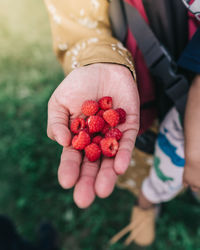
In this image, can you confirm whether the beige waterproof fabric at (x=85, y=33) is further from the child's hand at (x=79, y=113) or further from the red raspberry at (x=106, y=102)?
the red raspberry at (x=106, y=102)

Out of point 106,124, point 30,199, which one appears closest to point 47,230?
point 30,199

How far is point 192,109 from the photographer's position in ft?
5.00

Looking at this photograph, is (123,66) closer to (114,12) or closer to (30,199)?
(114,12)

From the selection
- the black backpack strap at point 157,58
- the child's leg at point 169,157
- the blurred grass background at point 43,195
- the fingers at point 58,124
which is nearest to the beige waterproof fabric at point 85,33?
the black backpack strap at point 157,58

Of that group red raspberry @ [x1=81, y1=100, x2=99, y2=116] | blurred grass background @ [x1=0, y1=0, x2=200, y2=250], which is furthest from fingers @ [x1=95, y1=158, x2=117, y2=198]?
blurred grass background @ [x1=0, y1=0, x2=200, y2=250]

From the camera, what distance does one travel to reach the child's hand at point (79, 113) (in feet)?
4.03

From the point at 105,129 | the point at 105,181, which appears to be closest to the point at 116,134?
the point at 105,129

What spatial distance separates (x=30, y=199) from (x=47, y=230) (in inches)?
18.4

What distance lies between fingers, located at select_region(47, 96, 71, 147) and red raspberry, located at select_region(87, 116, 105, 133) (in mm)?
157

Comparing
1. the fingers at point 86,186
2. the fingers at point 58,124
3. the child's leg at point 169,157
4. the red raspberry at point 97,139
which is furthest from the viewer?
the child's leg at point 169,157

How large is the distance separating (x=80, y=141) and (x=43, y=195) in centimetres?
168

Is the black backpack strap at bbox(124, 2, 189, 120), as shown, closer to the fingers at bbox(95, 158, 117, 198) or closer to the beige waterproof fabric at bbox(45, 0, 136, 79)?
the beige waterproof fabric at bbox(45, 0, 136, 79)

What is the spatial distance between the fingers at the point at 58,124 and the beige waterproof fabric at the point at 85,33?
347 mm

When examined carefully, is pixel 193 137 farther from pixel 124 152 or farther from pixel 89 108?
pixel 89 108
